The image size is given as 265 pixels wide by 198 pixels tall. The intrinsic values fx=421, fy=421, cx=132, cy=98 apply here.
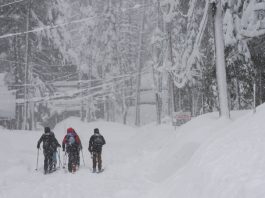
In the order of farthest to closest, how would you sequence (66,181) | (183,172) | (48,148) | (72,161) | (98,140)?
(48,148), (98,140), (72,161), (66,181), (183,172)

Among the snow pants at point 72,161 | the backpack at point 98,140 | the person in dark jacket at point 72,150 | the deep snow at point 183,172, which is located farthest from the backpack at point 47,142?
the backpack at point 98,140

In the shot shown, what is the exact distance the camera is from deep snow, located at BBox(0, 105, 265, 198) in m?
7.22

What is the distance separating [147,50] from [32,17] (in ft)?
90.1

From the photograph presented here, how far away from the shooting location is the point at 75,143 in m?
16.6


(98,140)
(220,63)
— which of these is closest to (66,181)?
(98,140)

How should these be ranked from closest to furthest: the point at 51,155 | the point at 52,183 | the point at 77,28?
the point at 52,183 < the point at 51,155 < the point at 77,28

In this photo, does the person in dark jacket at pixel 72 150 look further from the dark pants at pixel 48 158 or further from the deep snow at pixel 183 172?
the dark pants at pixel 48 158

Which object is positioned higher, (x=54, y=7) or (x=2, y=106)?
(x=54, y=7)

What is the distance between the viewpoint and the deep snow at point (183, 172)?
7217 mm

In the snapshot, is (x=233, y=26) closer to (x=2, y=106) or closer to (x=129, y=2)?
(x=2, y=106)

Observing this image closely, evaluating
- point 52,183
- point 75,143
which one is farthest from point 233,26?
point 52,183

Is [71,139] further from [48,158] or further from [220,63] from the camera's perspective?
[220,63]

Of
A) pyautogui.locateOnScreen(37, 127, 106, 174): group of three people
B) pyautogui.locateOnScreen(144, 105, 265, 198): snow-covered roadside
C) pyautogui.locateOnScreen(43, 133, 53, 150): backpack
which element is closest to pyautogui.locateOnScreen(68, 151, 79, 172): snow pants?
pyautogui.locateOnScreen(37, 127, 106, 174): group of three people

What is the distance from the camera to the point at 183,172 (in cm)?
998
